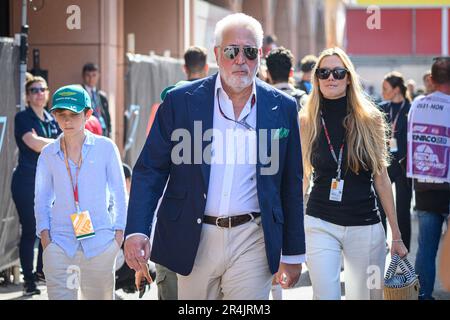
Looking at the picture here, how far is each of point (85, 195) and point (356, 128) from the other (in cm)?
186

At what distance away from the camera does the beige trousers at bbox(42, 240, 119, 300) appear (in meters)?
6.30

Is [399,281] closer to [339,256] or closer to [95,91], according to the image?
[339,256]

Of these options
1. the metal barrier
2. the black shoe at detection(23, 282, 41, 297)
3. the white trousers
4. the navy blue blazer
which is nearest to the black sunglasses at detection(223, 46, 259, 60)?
the navy blue blazer

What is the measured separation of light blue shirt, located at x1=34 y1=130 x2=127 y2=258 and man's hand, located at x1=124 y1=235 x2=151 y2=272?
5.07 ft

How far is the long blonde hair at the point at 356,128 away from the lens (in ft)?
20.7

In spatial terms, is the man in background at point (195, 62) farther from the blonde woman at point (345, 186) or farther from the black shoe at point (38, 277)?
the black shoe at point (38, 277)

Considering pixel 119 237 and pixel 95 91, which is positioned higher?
pixel 95 91

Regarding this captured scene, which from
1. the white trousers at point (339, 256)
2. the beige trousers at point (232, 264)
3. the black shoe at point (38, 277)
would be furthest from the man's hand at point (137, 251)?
the black shoe at point (38, 277)

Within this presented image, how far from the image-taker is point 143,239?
489 cm

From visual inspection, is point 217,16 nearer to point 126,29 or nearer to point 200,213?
point 126,29

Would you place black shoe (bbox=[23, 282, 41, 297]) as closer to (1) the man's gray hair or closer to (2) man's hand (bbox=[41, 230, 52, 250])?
(2) man's hand (bbox=[41, 230, 52, 250])

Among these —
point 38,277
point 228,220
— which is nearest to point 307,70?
point 38,277

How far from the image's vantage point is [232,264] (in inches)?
198
